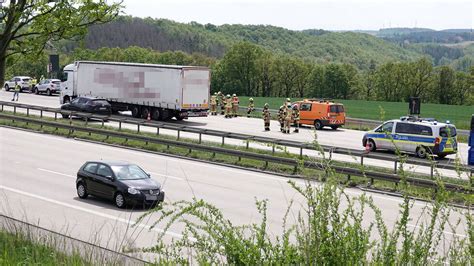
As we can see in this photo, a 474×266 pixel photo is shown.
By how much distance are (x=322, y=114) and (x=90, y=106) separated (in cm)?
1379

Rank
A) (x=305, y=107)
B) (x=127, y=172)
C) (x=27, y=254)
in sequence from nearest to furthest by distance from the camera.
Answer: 1. (x=27, y=254)
2. (x=127, y=172)
3. (x=305, y=107)

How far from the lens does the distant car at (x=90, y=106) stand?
44.3 m

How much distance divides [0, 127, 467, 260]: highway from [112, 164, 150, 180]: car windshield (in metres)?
0.88

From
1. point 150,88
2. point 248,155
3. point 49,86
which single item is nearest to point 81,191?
point 248,155

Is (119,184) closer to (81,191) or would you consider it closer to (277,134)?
(81,191)

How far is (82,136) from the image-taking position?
37.1 metres

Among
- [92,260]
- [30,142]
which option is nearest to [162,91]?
[30,142]

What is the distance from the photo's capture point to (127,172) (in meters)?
20.9

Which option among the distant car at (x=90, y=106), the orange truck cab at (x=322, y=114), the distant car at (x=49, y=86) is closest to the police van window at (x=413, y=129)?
the orange truck cab at (x=322, y=114)

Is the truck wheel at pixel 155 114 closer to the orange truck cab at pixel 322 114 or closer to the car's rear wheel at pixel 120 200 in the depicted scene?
the orange truck cab at pixel 322 114

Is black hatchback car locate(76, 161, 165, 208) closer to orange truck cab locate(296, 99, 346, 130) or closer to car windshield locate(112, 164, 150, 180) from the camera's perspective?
car windshield locate(112, 164, 150, 180)

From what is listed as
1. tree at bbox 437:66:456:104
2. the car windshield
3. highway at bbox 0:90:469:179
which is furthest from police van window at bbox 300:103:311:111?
tree at bbox 437:66:456:104

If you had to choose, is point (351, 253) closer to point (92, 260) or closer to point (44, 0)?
point (92, 260)

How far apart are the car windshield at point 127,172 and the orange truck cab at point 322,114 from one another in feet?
73.8
